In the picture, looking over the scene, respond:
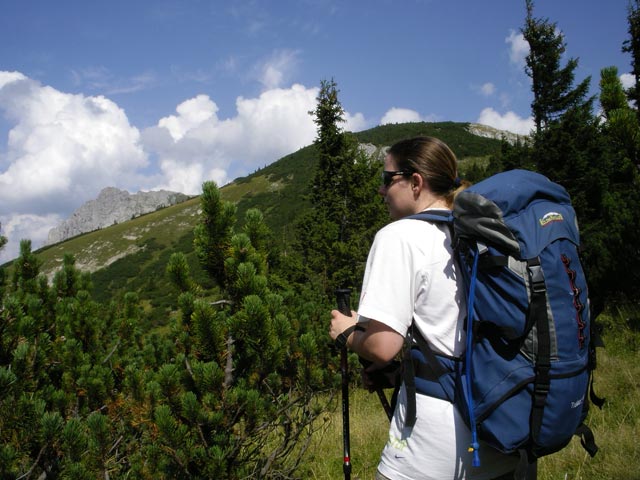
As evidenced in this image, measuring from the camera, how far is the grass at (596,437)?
11.9ft

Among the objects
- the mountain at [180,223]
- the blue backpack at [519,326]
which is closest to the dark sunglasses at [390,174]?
the blue backpack at [519,326]

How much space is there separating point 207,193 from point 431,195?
6.35 ft

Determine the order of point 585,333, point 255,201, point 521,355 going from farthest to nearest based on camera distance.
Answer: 1. point 255,201
2. point 585,333
3. point 521,355

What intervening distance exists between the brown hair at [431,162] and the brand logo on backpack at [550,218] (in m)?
0.43

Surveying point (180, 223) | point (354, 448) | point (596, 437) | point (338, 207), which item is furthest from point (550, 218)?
point (180, 223)

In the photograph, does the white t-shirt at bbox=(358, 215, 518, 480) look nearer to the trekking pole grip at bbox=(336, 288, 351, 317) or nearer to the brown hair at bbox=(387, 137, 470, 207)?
the brown hair at bbox=(387, 137, 470, 207)

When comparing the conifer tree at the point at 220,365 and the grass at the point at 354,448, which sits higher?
the conifer tree at the point at 220,365

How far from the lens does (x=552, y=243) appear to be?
1.53m

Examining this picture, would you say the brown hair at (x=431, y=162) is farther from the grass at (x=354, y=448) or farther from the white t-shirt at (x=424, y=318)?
the grass at (x=354, y=448)

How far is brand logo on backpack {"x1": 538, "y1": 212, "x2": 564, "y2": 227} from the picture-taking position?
154 centimetres

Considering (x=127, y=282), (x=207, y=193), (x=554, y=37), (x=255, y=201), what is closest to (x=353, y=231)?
(x=554, y=37)

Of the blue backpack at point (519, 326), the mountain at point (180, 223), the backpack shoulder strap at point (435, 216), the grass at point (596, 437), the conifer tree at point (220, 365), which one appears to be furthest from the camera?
the mountain at point (180, 223)

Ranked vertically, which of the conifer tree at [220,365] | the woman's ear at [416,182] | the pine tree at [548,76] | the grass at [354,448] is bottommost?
the grass at [354,448]

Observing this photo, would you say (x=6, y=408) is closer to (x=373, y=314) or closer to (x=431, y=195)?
(x=373, y=314)
